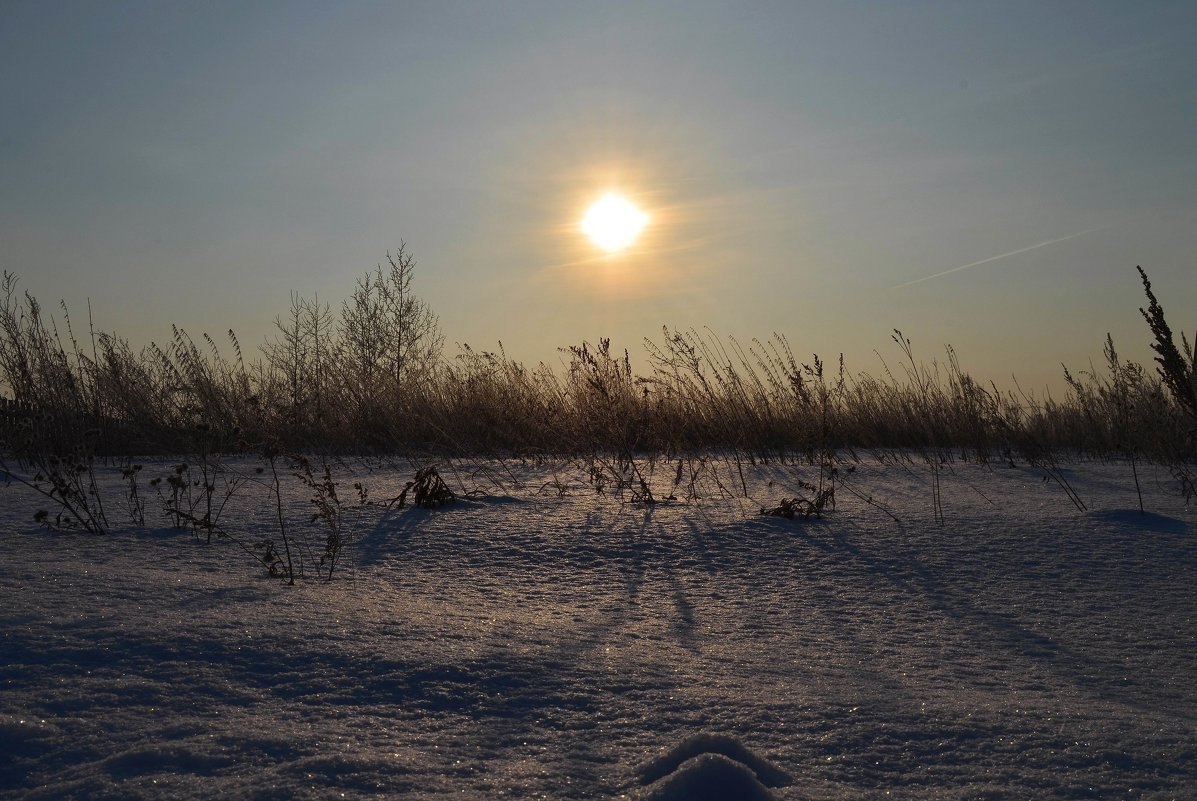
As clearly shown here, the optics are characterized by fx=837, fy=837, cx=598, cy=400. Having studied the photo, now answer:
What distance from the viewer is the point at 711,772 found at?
3.17 ft

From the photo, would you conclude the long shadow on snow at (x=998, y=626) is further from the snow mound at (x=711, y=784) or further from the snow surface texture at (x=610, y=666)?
the snow mound at (x=711, y=784)

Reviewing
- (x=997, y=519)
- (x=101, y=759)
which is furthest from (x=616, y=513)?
(x=101, y=759)

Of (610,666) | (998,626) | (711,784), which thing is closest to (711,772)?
(711,784)

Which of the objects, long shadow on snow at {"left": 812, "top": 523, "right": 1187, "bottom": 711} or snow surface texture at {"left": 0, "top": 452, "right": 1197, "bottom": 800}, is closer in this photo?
snow surface texture at {"left": 0, "top": 452, "right": 1197, "bottom": 800}

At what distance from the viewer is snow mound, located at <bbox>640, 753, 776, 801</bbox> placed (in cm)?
93

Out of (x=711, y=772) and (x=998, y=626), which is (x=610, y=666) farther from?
(x=998, y=626)

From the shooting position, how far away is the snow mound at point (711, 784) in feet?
3.07

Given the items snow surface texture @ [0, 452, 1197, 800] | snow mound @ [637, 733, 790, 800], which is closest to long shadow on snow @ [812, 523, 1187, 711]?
snow surface texture @ [0, 452, 1197, 800]

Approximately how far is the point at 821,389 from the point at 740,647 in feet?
7.48

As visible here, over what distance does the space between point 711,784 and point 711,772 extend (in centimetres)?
2

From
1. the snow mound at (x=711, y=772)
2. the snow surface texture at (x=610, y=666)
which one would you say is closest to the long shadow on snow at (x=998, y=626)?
the snow surface texture at (x=610, y=666)

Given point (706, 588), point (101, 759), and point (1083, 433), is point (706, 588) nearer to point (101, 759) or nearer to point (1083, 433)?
point (101, 759)

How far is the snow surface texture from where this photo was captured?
99cm

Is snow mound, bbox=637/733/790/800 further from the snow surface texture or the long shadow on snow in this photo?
the long shadow on snow
